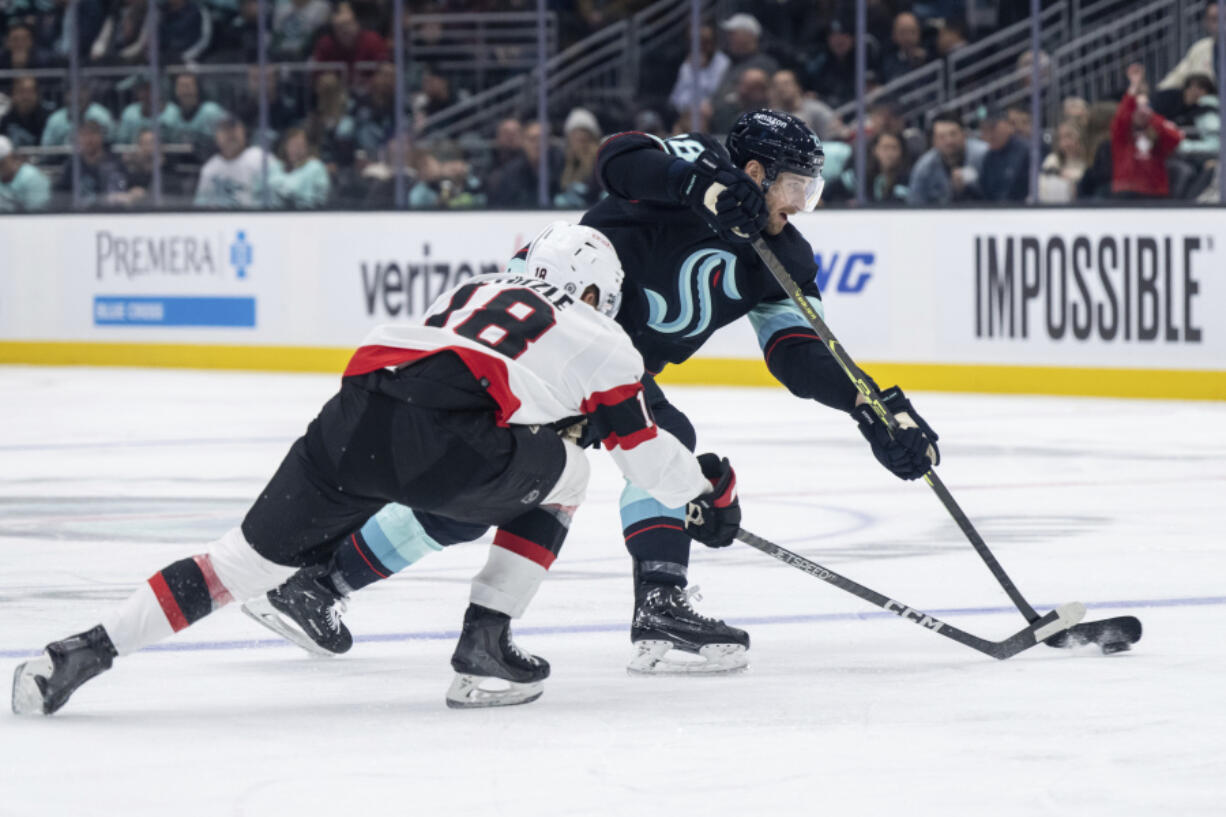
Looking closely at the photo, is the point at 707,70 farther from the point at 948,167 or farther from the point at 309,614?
the point at 309,614

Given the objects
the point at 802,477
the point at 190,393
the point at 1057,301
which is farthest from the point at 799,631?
the point at 190,393

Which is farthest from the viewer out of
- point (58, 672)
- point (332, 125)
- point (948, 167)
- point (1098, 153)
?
point (332, 125)

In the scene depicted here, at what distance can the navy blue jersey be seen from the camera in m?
3.86

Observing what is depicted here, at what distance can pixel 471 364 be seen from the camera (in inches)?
126

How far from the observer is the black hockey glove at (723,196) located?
358cm

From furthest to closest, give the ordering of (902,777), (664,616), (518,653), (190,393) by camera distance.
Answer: (190,393), (664,616), (518,653), (902,777)

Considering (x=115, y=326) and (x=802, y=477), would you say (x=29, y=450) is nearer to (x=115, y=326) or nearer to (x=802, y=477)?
(x=802, y=477)

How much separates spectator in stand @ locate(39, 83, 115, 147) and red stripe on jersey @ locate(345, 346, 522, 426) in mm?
10469

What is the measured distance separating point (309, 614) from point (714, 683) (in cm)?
75

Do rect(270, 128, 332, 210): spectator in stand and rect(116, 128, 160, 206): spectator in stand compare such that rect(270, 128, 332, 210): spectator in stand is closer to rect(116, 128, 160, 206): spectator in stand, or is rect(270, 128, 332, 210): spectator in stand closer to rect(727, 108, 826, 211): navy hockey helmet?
rect(116, 128, 160, 206): spectator in stand

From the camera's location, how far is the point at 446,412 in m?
3.24

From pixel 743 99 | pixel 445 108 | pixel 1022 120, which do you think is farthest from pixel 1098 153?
pixel 445 108

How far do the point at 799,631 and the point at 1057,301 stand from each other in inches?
248

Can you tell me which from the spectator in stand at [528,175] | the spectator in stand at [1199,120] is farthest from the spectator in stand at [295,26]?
the spectator in stand at [1199,120]
